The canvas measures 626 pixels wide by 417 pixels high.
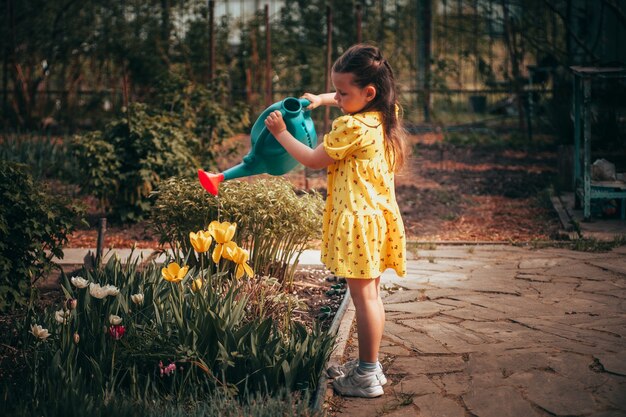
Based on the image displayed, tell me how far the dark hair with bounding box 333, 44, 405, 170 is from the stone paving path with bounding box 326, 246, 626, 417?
0.98 m

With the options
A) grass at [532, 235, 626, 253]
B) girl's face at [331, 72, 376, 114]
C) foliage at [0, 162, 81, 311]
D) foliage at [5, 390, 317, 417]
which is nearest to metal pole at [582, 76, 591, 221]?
grass at [532, 235, 626, 253]

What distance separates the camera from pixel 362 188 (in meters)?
3.40

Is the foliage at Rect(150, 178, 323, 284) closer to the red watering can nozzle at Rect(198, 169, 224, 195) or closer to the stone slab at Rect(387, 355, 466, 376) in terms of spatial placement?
the red watering can nozzle at Rect(198, 169, 224, 195)

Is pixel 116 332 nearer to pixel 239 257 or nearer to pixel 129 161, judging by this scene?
pixel 239 257

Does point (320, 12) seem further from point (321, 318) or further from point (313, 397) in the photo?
point (313, 397)

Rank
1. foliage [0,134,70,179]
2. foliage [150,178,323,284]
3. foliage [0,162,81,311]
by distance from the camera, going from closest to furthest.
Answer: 1. foliage [0,162,81,311]
2. foliage [150,178,323,284]
3. foliage [0,134,70,179]

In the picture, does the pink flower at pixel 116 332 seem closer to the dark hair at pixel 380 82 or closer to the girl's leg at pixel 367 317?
the girl's leg at pixel 367 317

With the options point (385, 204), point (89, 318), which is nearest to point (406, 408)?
point (385, 204)

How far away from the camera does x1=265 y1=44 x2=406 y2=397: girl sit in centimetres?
336

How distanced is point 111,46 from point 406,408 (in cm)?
1077

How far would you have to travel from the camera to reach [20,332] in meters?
3.72

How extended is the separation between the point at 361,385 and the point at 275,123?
3.84 ft

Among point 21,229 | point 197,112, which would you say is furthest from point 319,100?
point 197,112

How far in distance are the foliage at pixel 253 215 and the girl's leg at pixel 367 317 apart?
133cm
